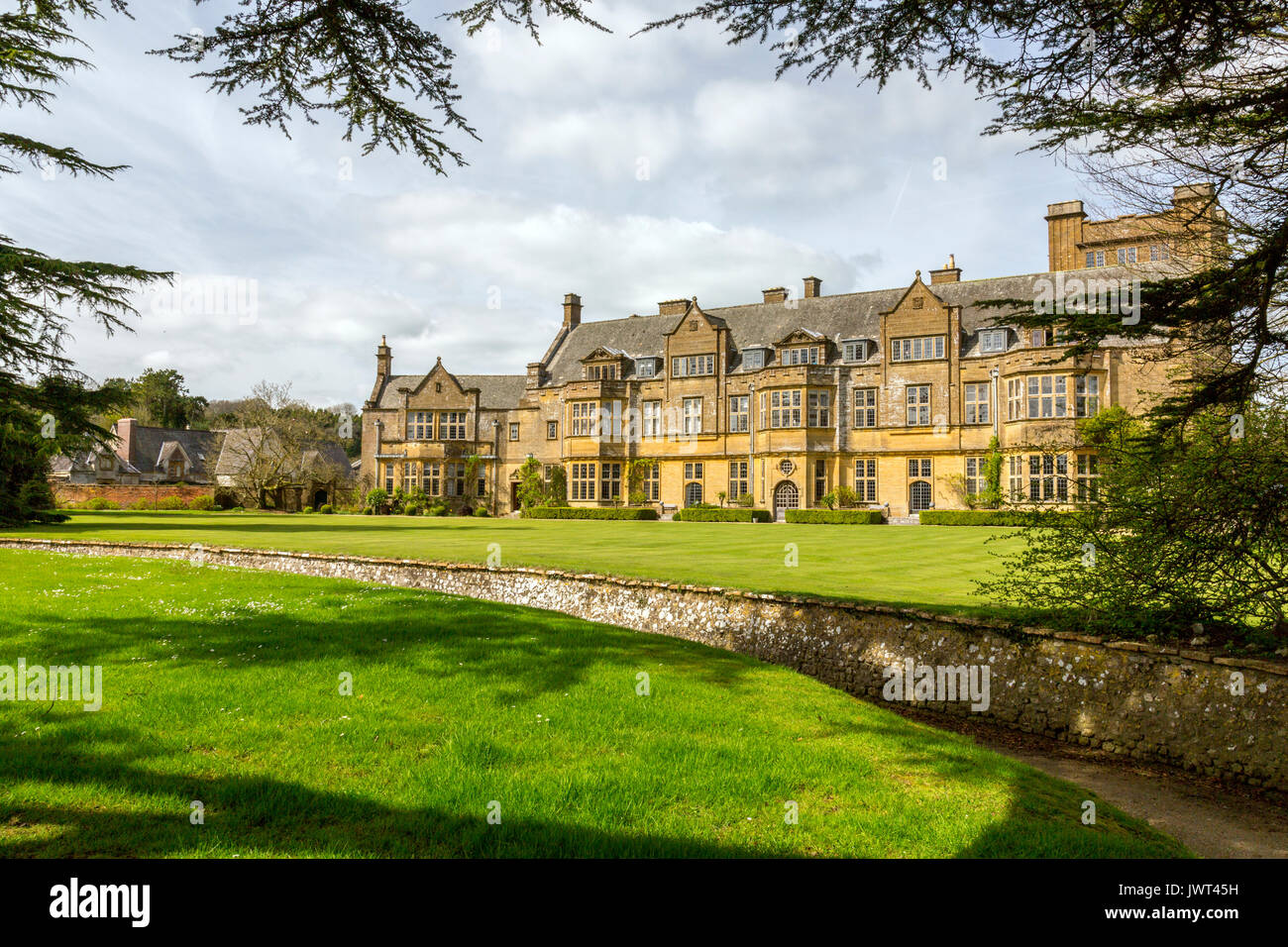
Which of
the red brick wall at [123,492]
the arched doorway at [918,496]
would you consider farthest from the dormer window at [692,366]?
the red brick wall at [123,492]

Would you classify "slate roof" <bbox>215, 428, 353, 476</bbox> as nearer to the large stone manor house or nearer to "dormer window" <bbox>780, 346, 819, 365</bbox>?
the large stone manor house

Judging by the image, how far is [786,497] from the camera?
41.2 m

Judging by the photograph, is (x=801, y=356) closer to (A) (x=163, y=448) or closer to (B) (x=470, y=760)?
(B) (x=470, y=760)

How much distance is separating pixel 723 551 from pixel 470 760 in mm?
15618

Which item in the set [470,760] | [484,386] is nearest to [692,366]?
[484,386]

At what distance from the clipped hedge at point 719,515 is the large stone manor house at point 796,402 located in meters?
2.85

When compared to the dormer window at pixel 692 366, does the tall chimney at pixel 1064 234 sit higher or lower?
higher

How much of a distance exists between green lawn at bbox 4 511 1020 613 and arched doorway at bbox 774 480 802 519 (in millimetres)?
9994

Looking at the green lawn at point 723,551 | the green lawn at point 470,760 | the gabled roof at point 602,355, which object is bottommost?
the green lawn at point 470,760

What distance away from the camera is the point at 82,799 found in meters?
4.18

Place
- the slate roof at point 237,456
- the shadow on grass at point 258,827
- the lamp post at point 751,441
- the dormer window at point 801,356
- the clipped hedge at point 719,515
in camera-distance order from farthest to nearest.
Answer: the slate roof at point 237,456 < the lamp post at point 751,441 < the dormer window at point 801,356 < the clipped hedge at point 719,515 < the shadow on grass at point 258,827

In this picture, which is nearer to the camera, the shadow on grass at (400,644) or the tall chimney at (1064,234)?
the shadow on grass at (400,644)

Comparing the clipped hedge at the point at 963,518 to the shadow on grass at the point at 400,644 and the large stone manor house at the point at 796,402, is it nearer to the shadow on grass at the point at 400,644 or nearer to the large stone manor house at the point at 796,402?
the large stone manor house at the point at 796,402

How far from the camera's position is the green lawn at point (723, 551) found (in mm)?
13391
